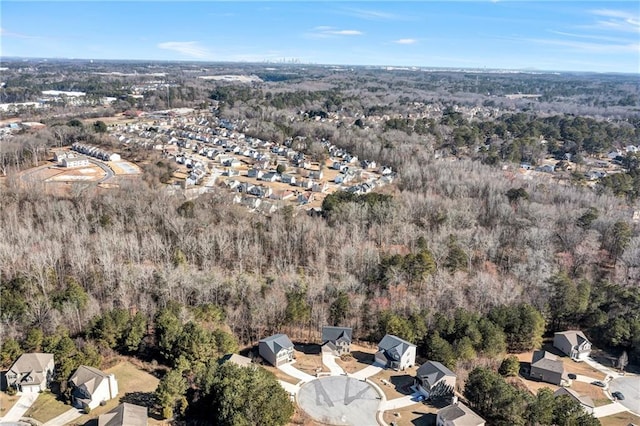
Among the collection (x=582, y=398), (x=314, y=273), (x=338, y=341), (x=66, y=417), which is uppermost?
(x=314, y=273)

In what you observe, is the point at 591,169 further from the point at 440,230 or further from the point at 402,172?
the point at 440,230

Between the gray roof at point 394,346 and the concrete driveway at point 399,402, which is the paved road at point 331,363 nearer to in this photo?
the gray roof at point 394,346

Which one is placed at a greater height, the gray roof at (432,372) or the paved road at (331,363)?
the gray roof at (432,372)

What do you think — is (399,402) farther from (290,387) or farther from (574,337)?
(574,337)

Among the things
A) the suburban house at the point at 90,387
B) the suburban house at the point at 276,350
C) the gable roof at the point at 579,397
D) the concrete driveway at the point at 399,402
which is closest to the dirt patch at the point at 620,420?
the gable roof at the point at 579,397

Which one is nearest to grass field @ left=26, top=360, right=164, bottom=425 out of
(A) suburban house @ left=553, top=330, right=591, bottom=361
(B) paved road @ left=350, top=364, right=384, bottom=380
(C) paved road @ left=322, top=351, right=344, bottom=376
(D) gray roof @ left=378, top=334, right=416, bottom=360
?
(C) paved road @ left=322, top=351, right=344, bottom=376

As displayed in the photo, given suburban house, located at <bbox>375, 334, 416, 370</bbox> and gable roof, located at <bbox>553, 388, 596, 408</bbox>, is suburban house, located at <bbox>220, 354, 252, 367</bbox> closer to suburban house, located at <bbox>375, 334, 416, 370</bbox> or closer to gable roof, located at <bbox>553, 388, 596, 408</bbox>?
suburban house, located at <bbox>375, 334, 416, 370</bbox>

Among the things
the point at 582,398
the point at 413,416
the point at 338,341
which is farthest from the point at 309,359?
the point at 582,398
